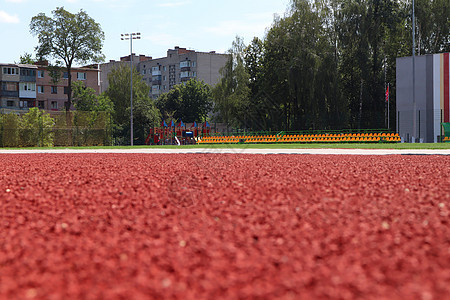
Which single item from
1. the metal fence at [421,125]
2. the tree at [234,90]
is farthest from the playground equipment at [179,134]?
the metal fence at [421,125]

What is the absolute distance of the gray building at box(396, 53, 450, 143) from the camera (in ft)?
106

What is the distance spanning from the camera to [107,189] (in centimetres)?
741

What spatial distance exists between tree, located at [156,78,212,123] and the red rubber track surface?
79.6 metres

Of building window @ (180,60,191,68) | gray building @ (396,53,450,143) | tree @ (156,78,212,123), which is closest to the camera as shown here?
gray building @ (396,53,450,143)

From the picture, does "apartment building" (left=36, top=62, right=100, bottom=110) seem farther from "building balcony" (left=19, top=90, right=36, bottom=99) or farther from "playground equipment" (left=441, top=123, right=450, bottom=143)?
"playground equipment" (left=441, top=123, right=450, bottom=143)

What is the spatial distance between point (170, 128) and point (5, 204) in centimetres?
4465

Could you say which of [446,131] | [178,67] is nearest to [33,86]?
[178,67]

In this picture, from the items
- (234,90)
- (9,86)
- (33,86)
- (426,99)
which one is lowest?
(426,99)

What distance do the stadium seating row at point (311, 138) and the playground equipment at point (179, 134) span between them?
3611 mm

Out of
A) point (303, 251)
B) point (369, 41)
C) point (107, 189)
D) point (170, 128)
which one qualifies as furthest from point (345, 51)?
point (303, 251)

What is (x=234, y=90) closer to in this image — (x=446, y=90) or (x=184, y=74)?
(x=446, y=90)

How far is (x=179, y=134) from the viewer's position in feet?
166

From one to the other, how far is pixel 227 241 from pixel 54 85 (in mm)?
81217

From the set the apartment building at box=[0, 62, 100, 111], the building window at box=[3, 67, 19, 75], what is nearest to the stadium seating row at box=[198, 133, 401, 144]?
the apartment building at box=[0, 62, 100, 111]
